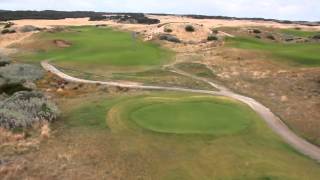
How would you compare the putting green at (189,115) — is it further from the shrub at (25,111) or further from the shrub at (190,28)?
the shrub at (190,28)

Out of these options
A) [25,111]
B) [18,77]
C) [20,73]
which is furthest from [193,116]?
[20,73]

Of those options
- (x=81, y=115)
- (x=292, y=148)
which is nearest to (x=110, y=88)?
(x=81, y=115)

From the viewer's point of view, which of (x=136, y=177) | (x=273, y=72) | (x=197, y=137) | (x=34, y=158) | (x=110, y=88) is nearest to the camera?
(x=136, y=177)

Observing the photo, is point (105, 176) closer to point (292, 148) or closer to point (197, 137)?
point (197, 137)

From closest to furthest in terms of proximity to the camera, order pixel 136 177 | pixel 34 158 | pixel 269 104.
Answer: pixel 136 177 → pixel 34 158 → pixel 269 104

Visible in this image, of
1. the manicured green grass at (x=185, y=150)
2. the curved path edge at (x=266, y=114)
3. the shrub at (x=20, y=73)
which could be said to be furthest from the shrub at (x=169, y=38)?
the manicured green grass at (x=185, y=150)

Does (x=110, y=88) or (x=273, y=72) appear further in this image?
(x=273, y=72)

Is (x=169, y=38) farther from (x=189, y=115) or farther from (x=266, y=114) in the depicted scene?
(x=189, y=115)
